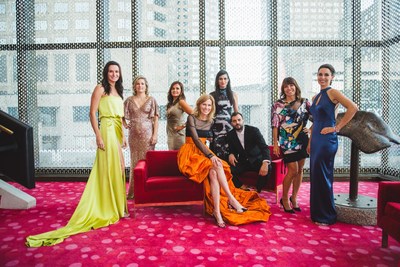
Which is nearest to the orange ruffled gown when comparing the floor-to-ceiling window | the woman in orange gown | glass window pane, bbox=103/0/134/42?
the woman in orange gown

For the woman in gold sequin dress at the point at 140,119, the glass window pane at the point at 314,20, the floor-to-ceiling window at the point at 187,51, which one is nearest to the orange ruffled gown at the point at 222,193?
the woman in gold sequin dress at the point at 140,119

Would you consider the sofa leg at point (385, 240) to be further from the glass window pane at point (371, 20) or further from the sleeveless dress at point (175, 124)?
the glass window pane at point (371, 20)

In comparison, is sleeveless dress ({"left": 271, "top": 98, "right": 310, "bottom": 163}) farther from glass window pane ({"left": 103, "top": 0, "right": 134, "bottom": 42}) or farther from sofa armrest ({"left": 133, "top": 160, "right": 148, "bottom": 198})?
glass window pane ({"left": 103, "top": 0, "right": 134, "bottom": 42})

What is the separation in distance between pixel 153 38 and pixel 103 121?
2.75m

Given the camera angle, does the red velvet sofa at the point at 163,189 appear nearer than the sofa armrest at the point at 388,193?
No

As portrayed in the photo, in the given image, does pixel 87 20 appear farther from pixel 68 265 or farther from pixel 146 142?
pixel 68 265

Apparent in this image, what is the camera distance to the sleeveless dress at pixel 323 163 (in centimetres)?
330

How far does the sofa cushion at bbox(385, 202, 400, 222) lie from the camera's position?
249 centimetres

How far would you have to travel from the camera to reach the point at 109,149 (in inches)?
141

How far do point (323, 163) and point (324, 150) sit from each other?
0.46 ft

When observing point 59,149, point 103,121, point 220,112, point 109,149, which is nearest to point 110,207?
point 109,149

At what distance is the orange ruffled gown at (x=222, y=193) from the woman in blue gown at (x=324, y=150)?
0.59 meters

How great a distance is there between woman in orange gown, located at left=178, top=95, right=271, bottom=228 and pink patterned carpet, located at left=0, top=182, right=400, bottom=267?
141 millimetres

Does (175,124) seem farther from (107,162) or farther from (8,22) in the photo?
(8,22)
